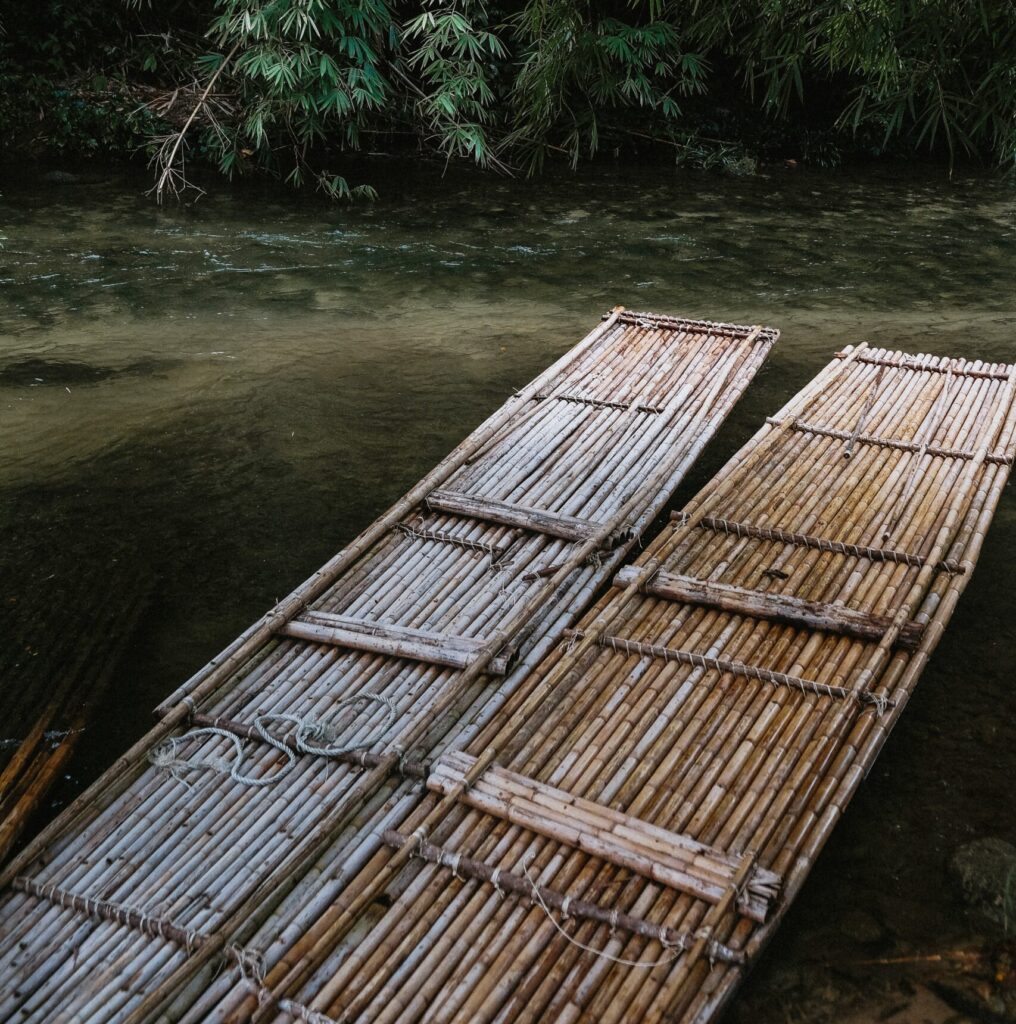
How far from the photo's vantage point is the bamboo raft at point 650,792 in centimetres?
241

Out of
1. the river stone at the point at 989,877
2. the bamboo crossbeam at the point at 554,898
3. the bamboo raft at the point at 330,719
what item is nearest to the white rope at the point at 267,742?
the bamboo raft at the point at 330,719

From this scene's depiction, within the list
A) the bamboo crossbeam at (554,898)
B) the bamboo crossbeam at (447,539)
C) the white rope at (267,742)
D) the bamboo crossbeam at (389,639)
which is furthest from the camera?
the bamboo crossbeam at (447,539)

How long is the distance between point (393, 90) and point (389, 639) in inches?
322

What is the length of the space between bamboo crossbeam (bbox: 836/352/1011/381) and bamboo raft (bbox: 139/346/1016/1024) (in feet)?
3.66

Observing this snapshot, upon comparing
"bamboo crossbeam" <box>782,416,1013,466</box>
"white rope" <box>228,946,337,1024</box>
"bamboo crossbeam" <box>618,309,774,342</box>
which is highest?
"bamboo crossbeam" <box>618,309,774,342</box>

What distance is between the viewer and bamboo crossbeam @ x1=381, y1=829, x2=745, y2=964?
2445 millimetres

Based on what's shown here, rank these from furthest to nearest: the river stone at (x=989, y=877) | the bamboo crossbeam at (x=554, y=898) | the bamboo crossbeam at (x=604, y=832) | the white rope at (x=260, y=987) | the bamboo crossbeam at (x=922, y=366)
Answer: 1. the bamboo crossbeam at (x=922, y=366)
2. the river stone at (x=989, y=877)
3. the bamboo crossbeam at (x=604, y=832)
4. the bamboo crossbeam at (x=554, y=898)
5. the white rope at (x=260, y=987)

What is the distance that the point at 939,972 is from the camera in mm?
2662

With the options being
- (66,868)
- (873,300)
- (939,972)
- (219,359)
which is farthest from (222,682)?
(873,300)

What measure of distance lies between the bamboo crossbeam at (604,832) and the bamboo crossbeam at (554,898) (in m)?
0.14

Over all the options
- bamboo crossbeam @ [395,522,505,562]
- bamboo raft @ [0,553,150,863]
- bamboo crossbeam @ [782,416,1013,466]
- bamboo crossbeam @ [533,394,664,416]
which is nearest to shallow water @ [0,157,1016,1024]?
bamboo raft @ [0,553,150,863]

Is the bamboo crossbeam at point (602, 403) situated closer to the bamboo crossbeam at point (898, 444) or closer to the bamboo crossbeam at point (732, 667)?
the bamboo crossbeam at point (898, 444)

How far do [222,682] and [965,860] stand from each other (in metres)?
2.32

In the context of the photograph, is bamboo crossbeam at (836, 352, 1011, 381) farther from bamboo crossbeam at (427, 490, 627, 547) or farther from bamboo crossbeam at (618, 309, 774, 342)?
bamboo crossbeam at (427, 490, 627, 547)
